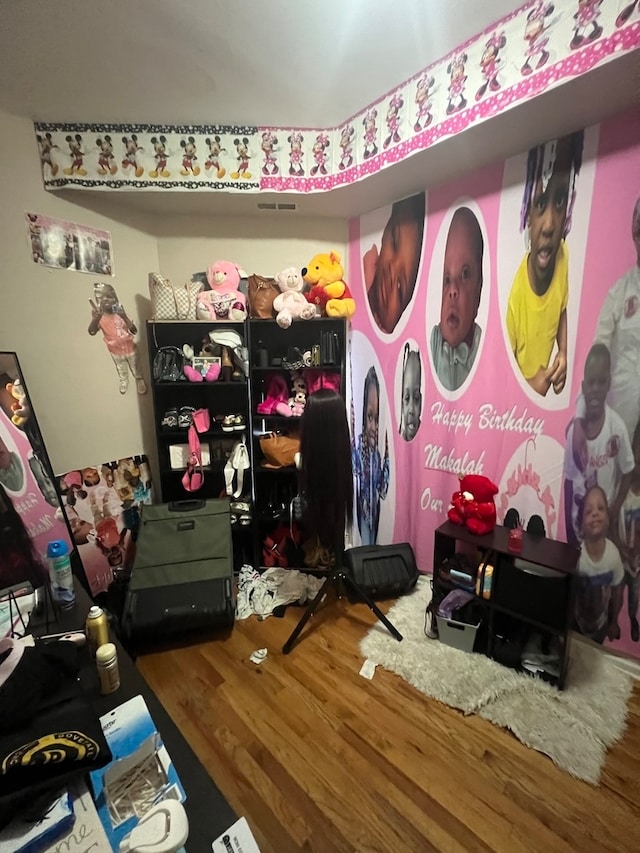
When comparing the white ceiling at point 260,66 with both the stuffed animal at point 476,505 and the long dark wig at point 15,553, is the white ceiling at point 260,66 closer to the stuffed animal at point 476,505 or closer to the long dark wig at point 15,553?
the stuffed animal at point 476,505

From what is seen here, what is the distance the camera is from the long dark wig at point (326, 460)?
6.30 ft

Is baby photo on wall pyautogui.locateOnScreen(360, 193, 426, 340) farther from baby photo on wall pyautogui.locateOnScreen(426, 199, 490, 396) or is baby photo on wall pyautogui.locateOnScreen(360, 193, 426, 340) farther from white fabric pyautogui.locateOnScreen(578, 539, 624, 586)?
white fabric pyautogui.locateOnScreen(578, 539, 624, 586)

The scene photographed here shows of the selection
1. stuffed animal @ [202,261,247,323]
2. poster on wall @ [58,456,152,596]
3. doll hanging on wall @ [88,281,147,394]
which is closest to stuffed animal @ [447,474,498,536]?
stuffed animal @ [202,261,247,323]

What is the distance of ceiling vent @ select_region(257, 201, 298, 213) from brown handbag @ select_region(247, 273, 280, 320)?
39 cm

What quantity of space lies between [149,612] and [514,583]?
1703mm

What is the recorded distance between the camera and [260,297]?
7.89 feet

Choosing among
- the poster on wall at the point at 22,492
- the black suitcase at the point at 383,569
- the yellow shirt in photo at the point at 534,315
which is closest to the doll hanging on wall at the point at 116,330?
the poster on wall at the point at 22,492

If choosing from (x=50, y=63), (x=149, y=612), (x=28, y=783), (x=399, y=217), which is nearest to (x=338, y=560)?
(x=149, y=612)

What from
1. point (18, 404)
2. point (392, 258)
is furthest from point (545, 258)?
point (18, 404)

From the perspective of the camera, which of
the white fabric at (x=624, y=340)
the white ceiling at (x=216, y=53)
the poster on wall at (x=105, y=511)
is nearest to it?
the white ceiling at (x=216, y=53)

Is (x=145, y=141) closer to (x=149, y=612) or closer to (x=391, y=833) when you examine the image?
(x=149, y=612)

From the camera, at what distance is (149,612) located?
6.47 ft

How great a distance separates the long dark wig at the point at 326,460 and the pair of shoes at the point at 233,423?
2.15 ft

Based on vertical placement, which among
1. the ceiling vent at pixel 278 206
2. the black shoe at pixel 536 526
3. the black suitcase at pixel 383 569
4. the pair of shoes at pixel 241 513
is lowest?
the black suitcase at pixel 383 569
